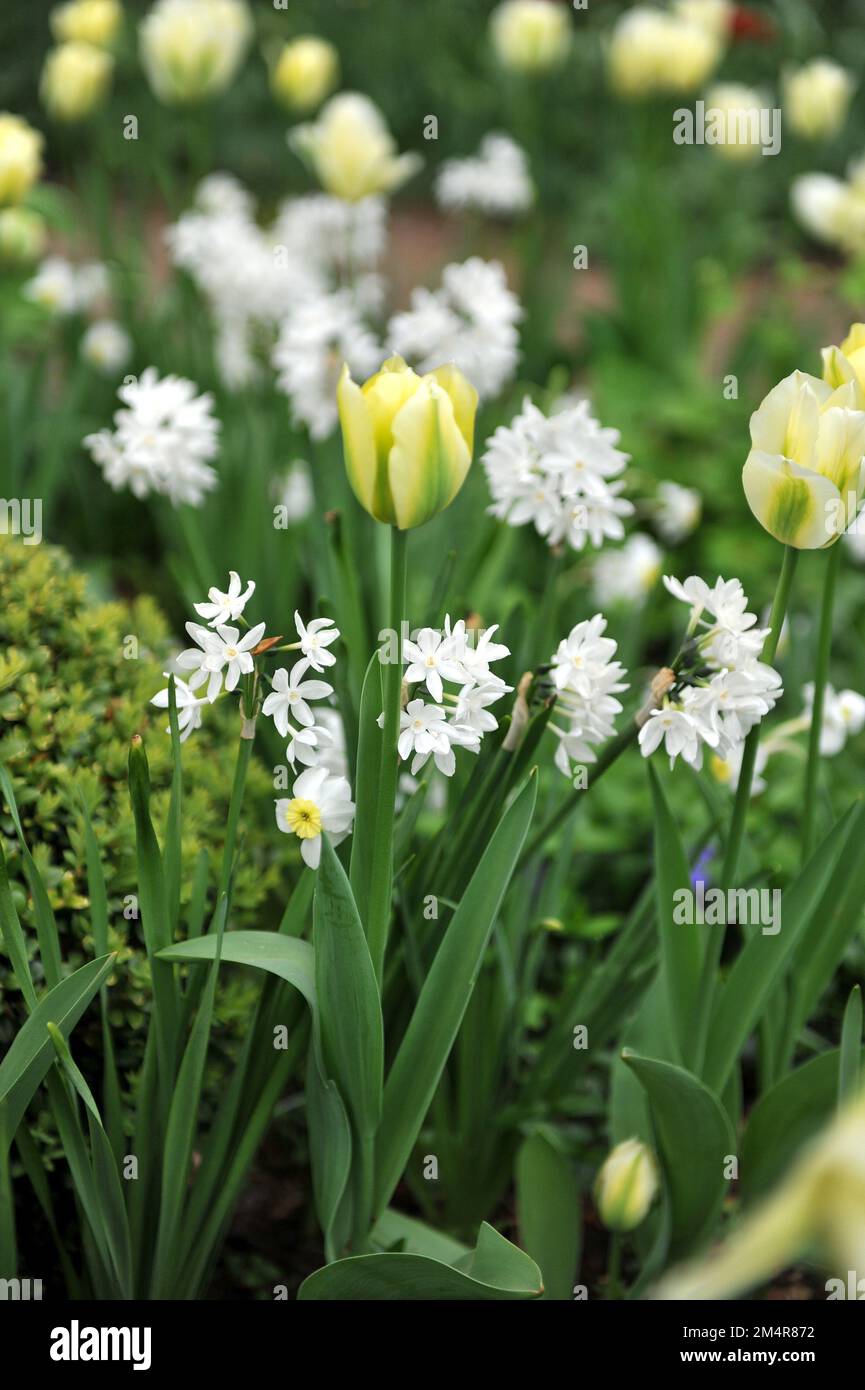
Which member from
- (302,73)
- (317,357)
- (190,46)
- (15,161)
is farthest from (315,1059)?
(302,73)

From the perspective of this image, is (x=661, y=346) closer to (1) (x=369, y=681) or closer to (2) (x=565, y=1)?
(1) (x=369, y=681)

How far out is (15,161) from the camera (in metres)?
2.60

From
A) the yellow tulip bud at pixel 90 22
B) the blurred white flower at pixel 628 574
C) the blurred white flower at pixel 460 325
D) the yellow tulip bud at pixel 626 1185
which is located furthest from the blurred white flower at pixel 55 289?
the yellow tulip bud at pixel 626 1185

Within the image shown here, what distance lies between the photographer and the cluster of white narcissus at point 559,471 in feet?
5.08

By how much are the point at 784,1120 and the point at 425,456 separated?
0.96 m

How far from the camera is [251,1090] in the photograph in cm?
150

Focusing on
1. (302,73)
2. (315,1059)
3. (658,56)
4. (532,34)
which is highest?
(532,34)

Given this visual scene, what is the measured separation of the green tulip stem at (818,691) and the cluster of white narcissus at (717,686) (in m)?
0.24

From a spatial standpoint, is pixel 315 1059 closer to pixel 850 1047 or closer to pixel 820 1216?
pixel 850 1047

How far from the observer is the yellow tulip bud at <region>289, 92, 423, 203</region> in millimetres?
2752

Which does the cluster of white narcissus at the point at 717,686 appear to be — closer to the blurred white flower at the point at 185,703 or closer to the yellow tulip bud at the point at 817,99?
the blurred white flower at the point at 185,703

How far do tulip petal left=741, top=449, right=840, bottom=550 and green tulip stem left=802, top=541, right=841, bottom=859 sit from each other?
0.55 ft

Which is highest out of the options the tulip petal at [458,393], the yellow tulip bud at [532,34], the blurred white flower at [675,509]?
the yellow tulip bud at [532,34]

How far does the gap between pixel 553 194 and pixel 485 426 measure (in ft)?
13.8
